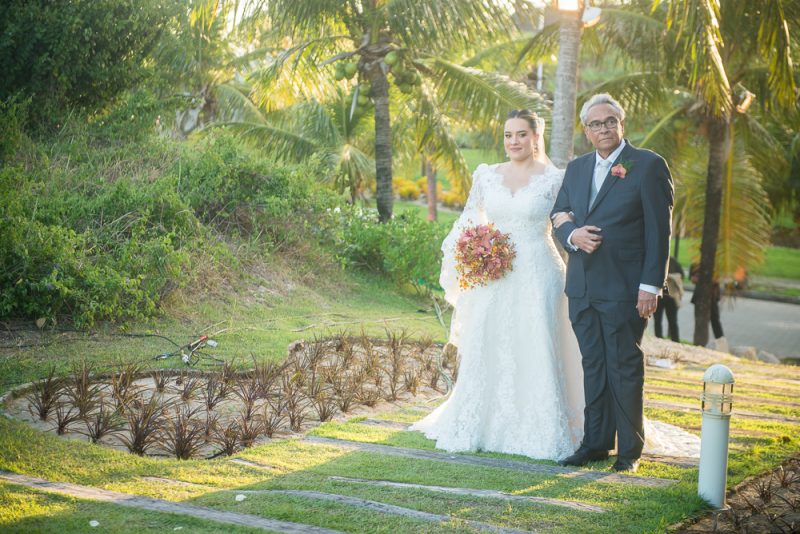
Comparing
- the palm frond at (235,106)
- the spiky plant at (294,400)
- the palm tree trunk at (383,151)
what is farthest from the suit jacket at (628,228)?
the palm frond at (235,106)

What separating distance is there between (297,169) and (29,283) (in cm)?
539

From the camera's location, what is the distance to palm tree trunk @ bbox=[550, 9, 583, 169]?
10078 mm

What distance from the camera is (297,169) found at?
12.9m

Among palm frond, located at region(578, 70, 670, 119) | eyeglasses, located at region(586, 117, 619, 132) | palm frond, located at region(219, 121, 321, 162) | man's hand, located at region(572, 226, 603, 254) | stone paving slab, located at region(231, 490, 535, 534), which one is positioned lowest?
stone paving slab, located at region(231, 490, 535, 534)

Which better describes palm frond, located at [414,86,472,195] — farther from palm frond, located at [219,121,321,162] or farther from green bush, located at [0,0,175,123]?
green bush, located at [0,0,175,123]

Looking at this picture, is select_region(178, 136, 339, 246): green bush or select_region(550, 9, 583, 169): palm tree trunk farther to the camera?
select_region(178, 136, 339, 246): green bush

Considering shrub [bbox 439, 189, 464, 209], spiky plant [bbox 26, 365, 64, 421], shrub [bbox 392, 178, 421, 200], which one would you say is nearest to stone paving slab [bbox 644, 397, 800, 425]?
spiky plant [bbox 26, 365, 64, 421]

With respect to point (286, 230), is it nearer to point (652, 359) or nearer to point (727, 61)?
point (652, 359)

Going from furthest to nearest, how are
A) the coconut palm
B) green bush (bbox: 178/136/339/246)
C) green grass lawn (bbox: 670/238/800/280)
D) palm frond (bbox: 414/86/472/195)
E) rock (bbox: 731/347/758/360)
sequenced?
green grass lawn (bbox: 670/238/800/280)
palm frond (bbox: 414/86/472/195)
rock (bbox: 731/347/758/360)
the coconut palm
green bush (bbox: 178/136/339/246)

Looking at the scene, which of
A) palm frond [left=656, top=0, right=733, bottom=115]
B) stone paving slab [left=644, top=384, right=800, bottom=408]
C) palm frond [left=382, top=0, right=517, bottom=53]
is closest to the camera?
stone paving slab [left=644, top=384, right=800, bottom=408]

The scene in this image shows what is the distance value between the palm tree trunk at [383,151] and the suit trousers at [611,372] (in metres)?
9.16

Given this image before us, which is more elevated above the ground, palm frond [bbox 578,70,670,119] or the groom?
palm frond [bbox 578,70,670,119]

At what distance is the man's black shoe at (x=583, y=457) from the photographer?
5328mm

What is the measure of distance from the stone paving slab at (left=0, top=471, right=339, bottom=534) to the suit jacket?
225 centimetres
